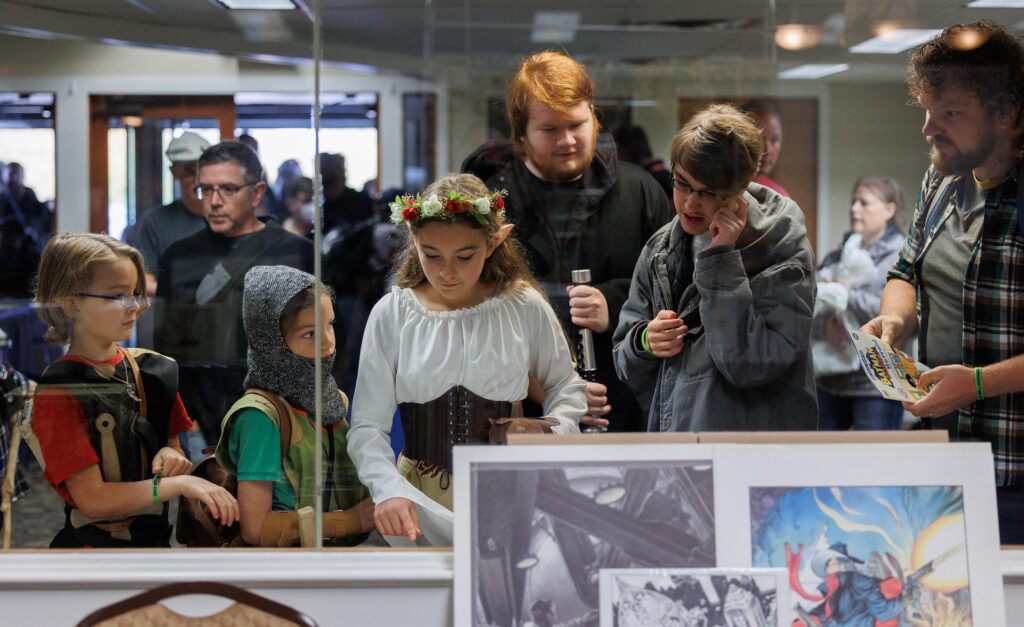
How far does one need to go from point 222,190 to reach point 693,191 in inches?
45.7

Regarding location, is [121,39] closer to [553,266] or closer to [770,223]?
[553,266]

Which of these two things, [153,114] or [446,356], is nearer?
[446,356]

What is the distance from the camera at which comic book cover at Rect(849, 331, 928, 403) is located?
2582 millimetres

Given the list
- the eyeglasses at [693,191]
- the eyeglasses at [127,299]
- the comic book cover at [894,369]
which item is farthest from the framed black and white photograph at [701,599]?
the eyeglasses at [127,299]

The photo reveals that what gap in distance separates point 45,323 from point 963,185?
221cm

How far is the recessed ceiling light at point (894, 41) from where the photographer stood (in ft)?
8.70

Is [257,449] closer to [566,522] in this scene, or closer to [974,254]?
[566,522]

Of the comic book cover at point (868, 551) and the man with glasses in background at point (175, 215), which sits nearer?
the comic book cover at point (868, 551)

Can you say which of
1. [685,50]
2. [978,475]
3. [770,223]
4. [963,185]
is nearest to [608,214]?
[770,223]

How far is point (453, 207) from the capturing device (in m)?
2.54

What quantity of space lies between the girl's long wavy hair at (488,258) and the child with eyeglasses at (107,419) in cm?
62

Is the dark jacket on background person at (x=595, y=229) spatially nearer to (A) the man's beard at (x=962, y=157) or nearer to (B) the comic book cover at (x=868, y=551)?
(B) the comic book cover at (x=868, y=551)

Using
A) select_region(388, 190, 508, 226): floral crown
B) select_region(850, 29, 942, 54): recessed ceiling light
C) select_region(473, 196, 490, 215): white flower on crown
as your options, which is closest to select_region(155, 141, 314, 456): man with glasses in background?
select_region(388, 190, 508, 226): floral crown

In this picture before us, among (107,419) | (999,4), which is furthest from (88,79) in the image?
(999,4)
